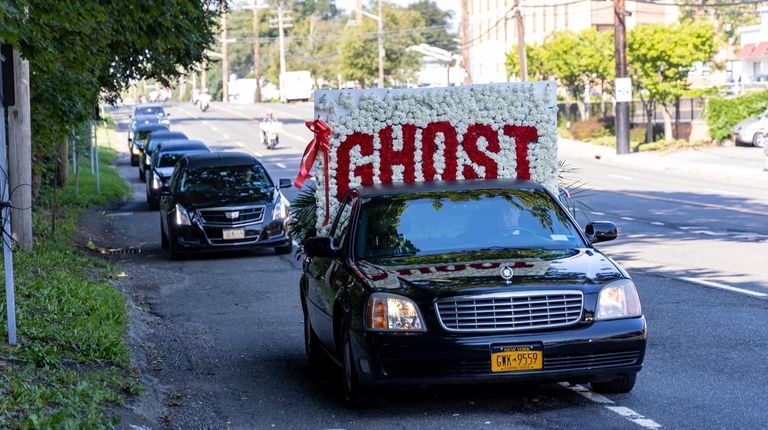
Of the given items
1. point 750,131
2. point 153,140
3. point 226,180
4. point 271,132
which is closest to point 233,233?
point 226,180

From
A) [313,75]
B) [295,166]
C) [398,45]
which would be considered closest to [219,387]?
[295,166]

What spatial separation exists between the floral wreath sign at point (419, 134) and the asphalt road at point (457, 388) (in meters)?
1.70

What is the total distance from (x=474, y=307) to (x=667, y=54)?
43.0 meters

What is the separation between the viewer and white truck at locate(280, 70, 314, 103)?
357 feet

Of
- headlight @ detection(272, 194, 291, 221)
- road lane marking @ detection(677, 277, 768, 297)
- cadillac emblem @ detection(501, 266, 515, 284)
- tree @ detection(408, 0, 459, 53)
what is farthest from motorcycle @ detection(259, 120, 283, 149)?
tree @ detection(408, 0, 459, 53)

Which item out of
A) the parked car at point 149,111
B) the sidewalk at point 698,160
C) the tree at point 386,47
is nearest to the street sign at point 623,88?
the sidewalk at point 698,160

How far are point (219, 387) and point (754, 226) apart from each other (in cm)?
1399

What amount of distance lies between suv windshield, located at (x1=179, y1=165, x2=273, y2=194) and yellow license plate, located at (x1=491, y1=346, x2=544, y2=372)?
13.2m

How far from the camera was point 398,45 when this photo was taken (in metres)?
114

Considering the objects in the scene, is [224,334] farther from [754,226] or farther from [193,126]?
[193,126]

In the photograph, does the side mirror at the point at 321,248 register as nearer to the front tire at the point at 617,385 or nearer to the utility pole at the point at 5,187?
the front tire at the point at 617,385

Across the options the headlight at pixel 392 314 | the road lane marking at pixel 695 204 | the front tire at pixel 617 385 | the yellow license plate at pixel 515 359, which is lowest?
the road lane marking at pixel 695 204

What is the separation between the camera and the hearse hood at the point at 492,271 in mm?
8172

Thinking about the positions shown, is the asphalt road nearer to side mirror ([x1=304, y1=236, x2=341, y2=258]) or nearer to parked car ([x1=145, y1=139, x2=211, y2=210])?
side mirror ([x1=304, y1=236, x2=341, y2=258])
